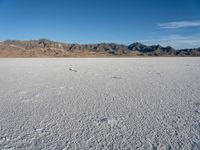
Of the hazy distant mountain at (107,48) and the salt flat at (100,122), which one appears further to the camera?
the hazy distant mountain at (107,48)

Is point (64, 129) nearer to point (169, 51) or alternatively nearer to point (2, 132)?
point (2, 132)

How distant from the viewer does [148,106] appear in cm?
495

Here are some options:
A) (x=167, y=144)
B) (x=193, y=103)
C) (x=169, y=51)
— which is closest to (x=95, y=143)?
(x=167, y=144)

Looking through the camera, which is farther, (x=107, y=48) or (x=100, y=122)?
(x=107, y=48)

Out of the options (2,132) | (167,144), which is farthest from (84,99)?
(167,144)

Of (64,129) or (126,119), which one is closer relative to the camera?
(64,129)

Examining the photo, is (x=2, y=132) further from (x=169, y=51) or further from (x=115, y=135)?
(x=169, y=51)

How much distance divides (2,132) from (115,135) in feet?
5.80

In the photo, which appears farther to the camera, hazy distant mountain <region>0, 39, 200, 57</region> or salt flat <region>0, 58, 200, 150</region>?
hazy distant mountain <region>0, 39, 200, 57</region>

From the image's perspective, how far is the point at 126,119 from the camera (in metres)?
4.07

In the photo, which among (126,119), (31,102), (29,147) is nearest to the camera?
(29,147)

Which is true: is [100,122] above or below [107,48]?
above

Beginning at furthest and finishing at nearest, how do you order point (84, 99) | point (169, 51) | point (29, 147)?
point (169, 51) < point (84, 99) < point (29, 147)

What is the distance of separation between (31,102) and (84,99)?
1.33 metres
